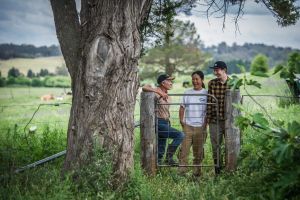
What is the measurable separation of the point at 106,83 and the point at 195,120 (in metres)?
2.31

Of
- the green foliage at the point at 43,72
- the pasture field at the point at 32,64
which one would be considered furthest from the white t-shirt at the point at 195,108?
the green foliage at the point at 43,72

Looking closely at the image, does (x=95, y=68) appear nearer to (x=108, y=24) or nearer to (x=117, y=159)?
(x=108, y=24)

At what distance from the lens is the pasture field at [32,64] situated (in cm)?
11568

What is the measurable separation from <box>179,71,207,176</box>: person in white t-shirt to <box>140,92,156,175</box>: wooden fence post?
65 cm

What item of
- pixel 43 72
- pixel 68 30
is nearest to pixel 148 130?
pixel 68 30

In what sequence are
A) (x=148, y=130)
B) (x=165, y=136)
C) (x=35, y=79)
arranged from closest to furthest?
(x=148, y=130), (x=165, y=136), (x=35, y=79)

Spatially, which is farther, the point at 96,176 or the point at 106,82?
the point at 106,82

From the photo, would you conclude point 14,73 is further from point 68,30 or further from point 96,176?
point 96,176

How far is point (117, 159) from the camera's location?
6.01 m

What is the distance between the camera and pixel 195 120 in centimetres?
754

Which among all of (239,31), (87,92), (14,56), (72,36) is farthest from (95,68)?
(14,56)

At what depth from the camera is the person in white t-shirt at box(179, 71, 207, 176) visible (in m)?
7.45

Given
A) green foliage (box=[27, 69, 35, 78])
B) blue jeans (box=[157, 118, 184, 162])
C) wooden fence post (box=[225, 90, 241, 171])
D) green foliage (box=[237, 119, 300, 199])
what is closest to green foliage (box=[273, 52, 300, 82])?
green foliage (box=[237, 119, 300, 199])

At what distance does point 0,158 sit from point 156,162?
8.43ft
